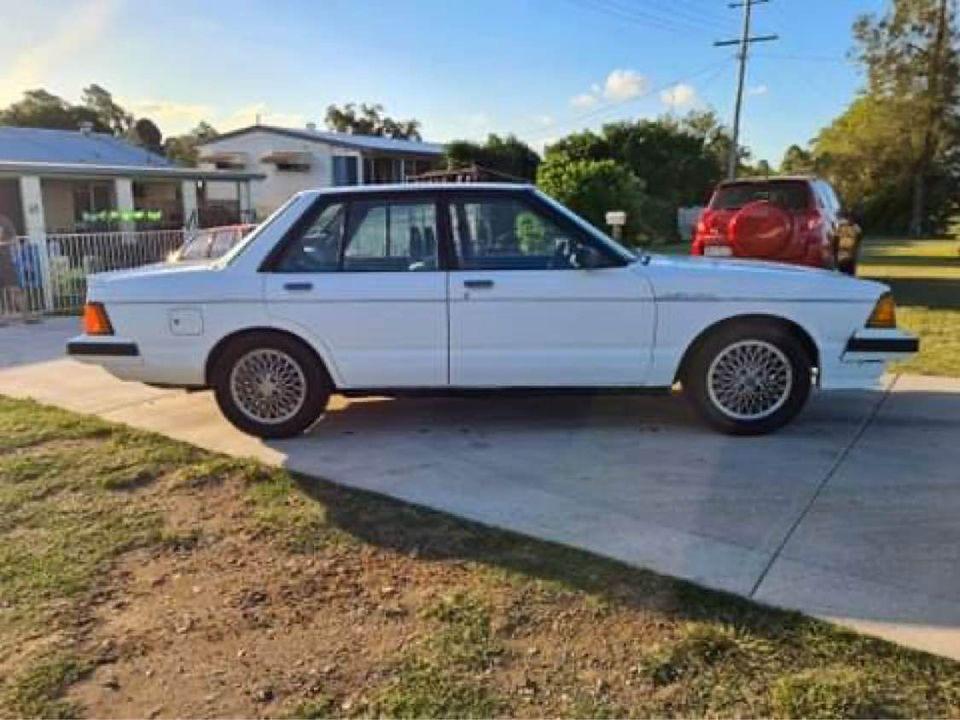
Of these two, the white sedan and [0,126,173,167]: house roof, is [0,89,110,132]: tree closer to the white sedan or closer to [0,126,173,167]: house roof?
[0,126,173,167]: house roof

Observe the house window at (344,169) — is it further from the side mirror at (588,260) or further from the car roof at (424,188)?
the side mirror at (588,260)

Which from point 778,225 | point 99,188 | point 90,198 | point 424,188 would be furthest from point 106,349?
point 90,198

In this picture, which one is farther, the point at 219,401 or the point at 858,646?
the point at 219,401

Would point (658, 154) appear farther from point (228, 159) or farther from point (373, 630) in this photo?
point (373, 630)

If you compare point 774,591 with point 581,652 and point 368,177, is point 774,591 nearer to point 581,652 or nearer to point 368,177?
point 581,652

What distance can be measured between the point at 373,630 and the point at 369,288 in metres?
2.71

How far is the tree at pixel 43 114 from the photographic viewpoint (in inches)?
2271

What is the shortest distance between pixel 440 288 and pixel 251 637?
276cm

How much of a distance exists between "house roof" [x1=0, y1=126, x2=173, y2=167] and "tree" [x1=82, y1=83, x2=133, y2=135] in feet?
151

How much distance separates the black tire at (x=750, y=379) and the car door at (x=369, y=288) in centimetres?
167

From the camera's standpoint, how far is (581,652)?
304 cm

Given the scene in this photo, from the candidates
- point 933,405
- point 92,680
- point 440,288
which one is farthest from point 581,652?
point 933,405

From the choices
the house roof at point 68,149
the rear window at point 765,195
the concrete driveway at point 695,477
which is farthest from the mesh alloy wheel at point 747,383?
the house roof at point 68,149

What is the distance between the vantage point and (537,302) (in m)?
5.40
